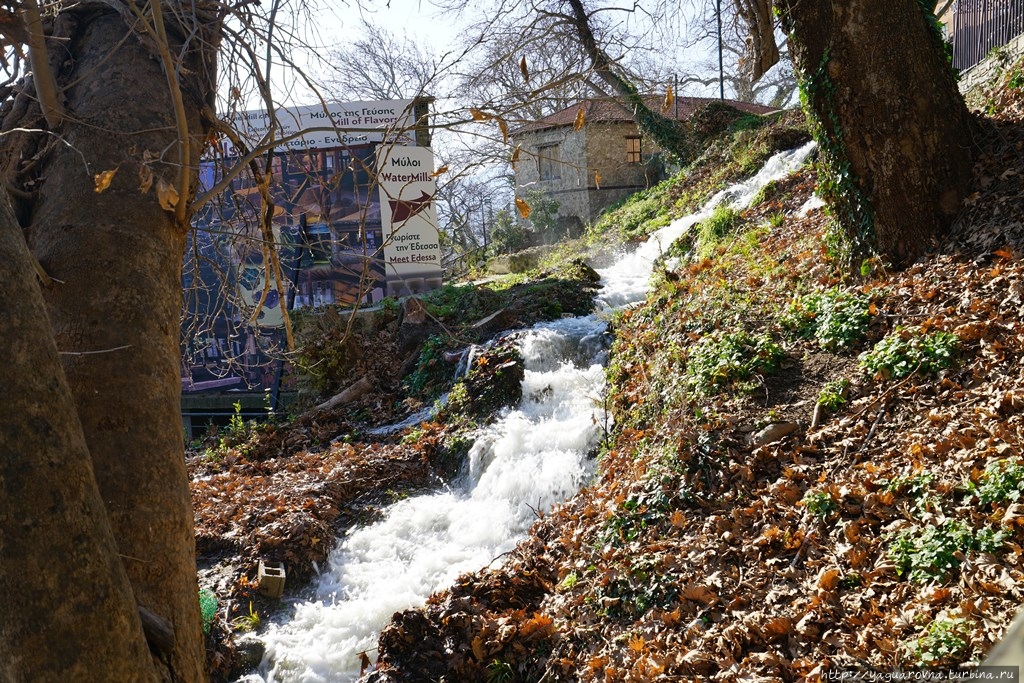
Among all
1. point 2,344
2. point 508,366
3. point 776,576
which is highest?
point 2,344

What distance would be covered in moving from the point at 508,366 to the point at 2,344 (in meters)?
9.34

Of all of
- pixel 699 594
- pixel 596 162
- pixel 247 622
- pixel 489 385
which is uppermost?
pixel 596 162

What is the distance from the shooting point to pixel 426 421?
11.6 meters

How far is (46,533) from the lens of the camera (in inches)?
65.3

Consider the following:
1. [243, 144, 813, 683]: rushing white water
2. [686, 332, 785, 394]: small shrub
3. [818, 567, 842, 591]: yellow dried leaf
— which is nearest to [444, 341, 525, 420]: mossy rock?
[243, 144, 813, 683]: rushing white water

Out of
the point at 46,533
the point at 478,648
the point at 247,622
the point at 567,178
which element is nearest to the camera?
the point at 46,533

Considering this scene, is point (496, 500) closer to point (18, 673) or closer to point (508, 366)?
point (508, 366)

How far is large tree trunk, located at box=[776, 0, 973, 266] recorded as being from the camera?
6.52m

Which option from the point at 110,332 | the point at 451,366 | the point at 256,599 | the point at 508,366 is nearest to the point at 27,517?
the point at 110,332

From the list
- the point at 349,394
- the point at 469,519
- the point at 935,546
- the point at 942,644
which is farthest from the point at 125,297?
the point at 349,394

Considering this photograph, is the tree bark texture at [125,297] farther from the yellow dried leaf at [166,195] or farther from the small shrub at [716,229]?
the small shrub at [716,229]

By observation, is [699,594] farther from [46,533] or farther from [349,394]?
[349,394]

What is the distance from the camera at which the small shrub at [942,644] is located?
3.23 meters

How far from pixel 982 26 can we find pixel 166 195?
17208mm
